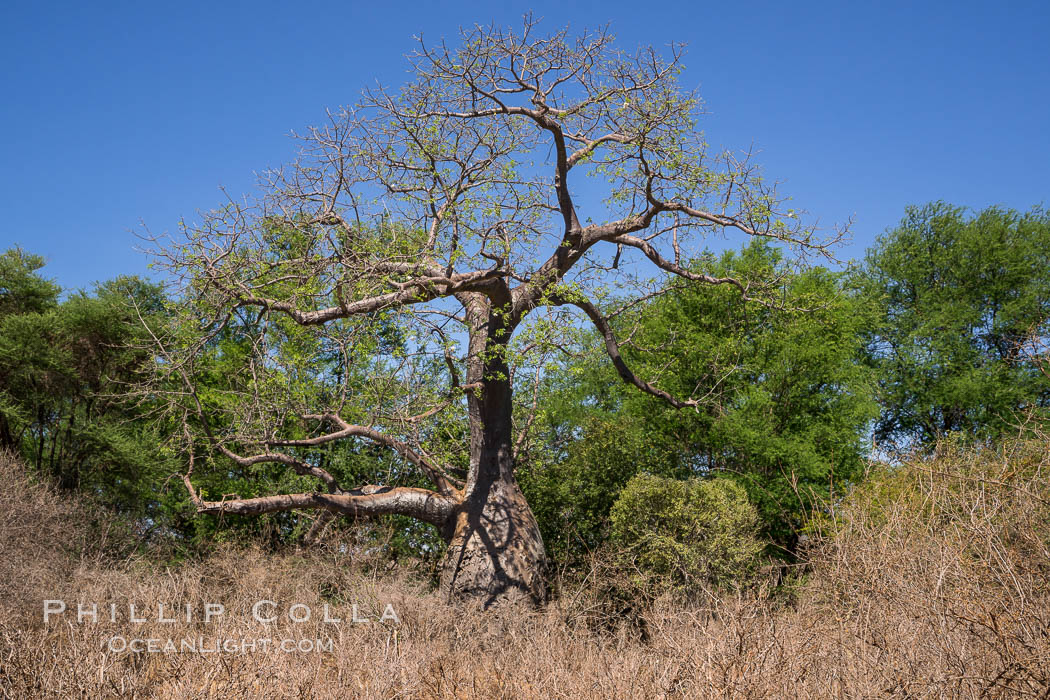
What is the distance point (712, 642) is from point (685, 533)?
288 inches

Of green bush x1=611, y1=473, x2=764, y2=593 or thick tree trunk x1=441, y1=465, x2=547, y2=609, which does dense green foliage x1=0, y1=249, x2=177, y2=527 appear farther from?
green bush x1=611, y1=473, x2=764, y2=593

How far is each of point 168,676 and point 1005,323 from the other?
2518 cm

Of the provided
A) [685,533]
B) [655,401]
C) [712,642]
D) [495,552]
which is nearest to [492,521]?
[495,552]

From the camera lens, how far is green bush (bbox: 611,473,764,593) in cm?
1263

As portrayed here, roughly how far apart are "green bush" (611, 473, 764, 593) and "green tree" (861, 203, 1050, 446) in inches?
526

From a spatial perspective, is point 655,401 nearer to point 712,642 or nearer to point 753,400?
point 753,400

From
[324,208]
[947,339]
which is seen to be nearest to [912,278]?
[947,339]

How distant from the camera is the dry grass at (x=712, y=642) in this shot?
5.56 meters

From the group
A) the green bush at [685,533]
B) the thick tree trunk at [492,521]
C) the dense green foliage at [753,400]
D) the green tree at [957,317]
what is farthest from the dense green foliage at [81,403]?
the green tree at [957,317]

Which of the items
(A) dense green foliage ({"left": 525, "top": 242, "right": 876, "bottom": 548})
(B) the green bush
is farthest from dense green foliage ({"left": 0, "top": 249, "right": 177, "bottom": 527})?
(B) the green bush

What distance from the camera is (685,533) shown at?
12984mm

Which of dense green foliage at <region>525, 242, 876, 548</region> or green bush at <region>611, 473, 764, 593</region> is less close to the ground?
dense green foliage at <region>525, 242, 876, 548</region>

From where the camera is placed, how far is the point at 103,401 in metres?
20.8

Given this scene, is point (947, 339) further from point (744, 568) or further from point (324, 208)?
point (324, 208)
